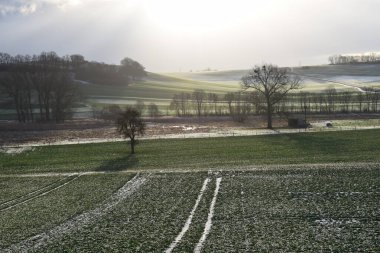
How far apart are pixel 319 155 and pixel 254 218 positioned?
64.4ft

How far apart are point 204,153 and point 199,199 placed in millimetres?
17787

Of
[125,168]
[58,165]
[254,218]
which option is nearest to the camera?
[254,218]

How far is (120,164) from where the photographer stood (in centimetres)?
4250

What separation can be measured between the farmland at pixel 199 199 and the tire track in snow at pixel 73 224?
61mm

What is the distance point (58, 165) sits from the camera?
4378cm

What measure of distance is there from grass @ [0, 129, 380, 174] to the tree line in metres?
43.4

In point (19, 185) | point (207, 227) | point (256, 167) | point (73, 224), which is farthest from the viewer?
point (256, 167)

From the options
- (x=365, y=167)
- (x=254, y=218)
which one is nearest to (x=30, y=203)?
(x=254, y=218)

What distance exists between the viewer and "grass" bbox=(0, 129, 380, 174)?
4041 centimetres

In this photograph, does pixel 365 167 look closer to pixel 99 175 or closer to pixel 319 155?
pixel 319 155

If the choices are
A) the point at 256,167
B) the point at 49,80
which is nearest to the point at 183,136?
the point at 256,167

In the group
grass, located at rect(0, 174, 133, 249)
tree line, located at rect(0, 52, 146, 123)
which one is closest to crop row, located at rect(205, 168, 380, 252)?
grass, located at rect(0, 174, 133, 249)

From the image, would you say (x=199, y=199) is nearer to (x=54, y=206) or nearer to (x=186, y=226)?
(x=186, y=226)

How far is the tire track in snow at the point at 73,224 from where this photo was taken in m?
21.6
